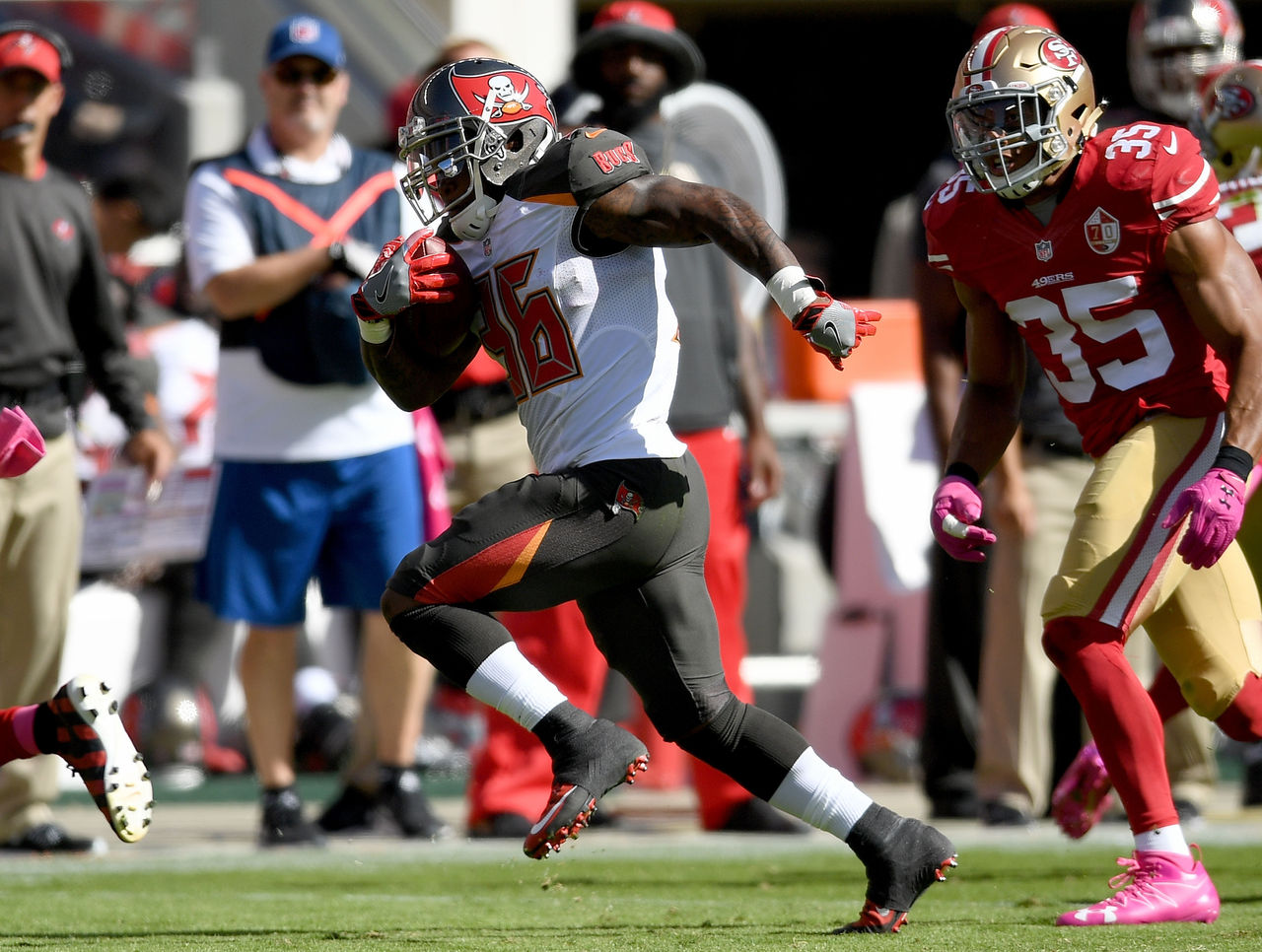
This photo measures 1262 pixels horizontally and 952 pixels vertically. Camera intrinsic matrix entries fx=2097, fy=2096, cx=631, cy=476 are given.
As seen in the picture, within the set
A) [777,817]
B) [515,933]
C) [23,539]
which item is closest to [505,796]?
[777,817]

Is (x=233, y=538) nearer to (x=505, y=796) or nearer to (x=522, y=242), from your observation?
(x=505, y=796)

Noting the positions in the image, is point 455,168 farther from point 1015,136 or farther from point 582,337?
point 1015,136

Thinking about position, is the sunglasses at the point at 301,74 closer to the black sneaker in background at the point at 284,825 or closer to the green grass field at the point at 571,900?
the black sneaker in background at the point at 284,825

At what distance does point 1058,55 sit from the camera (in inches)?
188

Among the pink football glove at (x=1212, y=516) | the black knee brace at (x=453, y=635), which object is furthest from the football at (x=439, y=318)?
the pink football glove at (x=1212, y=516)

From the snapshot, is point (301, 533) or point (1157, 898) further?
point (301, 533)

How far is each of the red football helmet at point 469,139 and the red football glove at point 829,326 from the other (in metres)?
0.87

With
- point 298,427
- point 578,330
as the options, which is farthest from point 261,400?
point 578,330

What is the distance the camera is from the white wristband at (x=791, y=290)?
4055 mm

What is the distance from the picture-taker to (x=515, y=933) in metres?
4.48

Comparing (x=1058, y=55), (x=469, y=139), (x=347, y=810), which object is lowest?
(x=347, y=810)

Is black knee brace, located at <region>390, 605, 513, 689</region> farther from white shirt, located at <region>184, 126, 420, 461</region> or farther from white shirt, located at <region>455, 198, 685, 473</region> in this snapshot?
white shirt, located at <region>184, 126, 420, 461</region>

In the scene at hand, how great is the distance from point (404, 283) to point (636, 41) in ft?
8.88

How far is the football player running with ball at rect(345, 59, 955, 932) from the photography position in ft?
14.1
